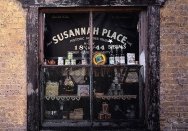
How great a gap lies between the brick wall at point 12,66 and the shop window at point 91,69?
30 cm

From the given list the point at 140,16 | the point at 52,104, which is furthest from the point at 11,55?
the point at 140,16

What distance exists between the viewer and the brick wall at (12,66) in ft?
21.3

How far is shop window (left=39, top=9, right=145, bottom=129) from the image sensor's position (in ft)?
21.7

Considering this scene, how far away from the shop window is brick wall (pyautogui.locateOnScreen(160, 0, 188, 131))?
0.34 meters

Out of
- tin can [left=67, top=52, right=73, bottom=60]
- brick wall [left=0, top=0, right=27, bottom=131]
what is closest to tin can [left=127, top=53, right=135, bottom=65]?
tin can [left=67, top=52, right=73, bottom=60]

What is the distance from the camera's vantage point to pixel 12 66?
21.3ft

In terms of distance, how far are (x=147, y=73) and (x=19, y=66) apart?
187cm

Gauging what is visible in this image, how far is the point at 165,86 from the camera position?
255 inches

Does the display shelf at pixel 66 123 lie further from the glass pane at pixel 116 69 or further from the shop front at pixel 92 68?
the glass pane at pixel 116 69

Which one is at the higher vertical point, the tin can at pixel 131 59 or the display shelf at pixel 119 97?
the tin can at pixel 131 59

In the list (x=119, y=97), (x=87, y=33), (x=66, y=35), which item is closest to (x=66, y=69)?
(x=66, y=35)

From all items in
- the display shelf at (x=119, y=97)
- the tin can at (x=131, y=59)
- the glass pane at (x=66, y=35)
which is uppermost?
the glass pane at (x=66, y=35)

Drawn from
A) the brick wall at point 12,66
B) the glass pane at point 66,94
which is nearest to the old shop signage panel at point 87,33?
the glass pane at point 66,94

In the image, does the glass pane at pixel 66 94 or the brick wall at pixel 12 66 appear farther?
the glass pane at pixel 66 94
